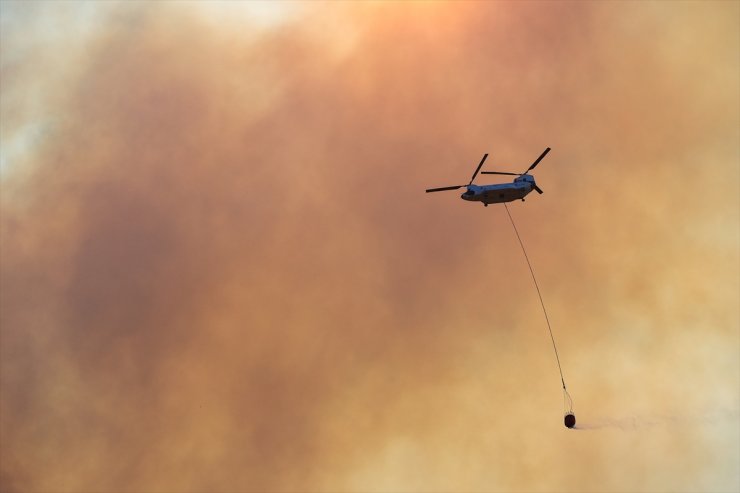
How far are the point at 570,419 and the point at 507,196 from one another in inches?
1029

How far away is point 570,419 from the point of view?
3265 inches

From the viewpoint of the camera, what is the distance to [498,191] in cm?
9206

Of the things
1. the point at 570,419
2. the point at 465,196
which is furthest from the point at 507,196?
the point at 570,419

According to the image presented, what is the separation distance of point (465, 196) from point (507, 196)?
5573 mm

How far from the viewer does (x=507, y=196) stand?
9369cm

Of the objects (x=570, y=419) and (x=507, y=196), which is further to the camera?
(x=507, y=196)

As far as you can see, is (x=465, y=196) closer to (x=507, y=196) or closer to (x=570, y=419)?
(x=507, y=196)

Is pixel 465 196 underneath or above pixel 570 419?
above

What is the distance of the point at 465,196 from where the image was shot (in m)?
91.4

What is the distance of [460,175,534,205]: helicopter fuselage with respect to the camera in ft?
299

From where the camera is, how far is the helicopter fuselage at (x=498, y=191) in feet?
299

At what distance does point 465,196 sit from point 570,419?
26.6 meters

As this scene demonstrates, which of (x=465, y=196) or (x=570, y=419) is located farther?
(x=465, y=196)
